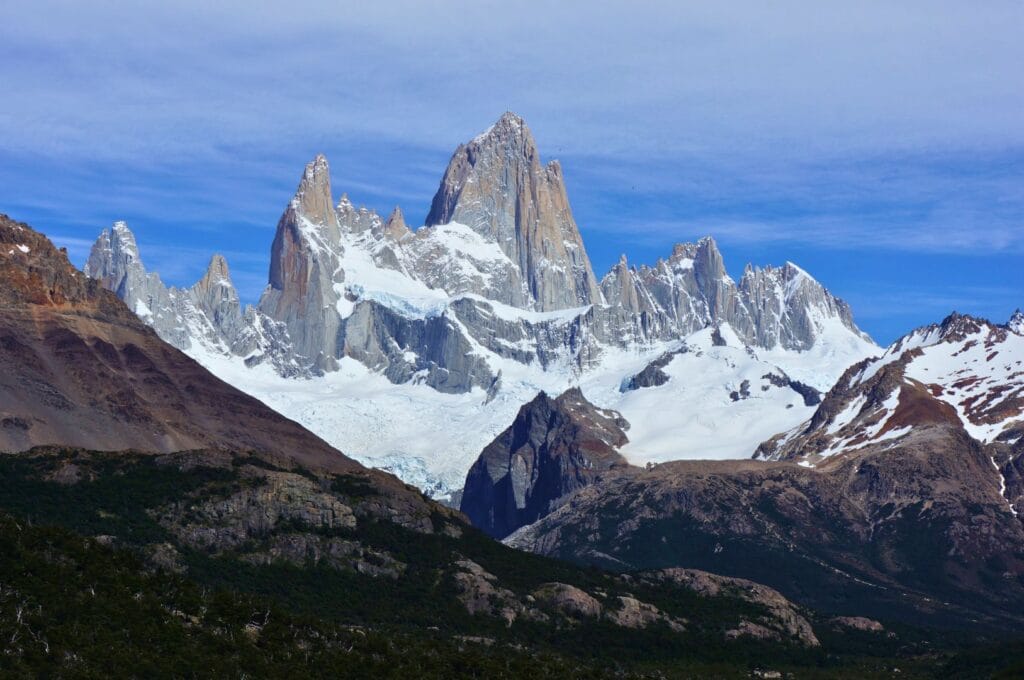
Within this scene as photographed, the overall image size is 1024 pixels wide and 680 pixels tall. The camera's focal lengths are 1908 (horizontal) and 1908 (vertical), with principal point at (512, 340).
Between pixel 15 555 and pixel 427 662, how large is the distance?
43.4 metres

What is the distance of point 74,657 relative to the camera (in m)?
158

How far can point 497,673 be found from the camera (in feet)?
640

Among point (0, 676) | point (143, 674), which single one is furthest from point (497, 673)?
point (0, 676)

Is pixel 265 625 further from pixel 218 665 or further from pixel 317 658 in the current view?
pixel 218 665

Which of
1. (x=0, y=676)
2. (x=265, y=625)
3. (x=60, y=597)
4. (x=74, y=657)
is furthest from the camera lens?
Result: (x=265, y=625)

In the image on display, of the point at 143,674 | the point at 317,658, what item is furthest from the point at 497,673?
the point at 143,674

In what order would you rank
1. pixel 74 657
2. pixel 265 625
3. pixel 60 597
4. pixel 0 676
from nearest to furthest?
1. pixel 0 676
2. pixel 74 657
3. pixel 60 597
4. pixel 265 625

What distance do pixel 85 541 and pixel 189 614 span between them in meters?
21.9

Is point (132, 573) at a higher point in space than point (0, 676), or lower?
higher

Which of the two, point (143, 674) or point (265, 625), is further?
point (265, 625)

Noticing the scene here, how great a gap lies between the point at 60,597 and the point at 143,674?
630 inches

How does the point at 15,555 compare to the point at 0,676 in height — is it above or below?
above

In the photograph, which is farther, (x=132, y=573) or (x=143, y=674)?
(x=132, y=573)

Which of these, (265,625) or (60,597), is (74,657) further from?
(265,625)
